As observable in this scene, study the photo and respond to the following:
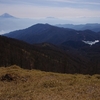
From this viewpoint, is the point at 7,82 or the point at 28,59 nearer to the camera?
the point at 7,82

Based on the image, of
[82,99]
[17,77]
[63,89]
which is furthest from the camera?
[17,77]

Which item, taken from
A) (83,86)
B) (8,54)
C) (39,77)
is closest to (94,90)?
(83,86)

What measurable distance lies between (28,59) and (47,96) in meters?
117

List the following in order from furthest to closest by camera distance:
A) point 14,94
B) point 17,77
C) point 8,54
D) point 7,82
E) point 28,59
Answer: point 28,59, point 8,54, point 17,77, point 7,82, point 14,94

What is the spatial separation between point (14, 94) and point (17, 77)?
33.7ft

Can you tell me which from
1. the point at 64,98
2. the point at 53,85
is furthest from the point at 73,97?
the point at 53,85

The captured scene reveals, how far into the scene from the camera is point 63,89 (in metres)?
23.7

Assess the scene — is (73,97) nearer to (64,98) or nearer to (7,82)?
(64,98)

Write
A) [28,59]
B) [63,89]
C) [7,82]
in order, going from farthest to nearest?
[28,59], [7,82], [63,89]

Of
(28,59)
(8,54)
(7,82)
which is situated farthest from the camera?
(28,59)

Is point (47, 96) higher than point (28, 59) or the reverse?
higher

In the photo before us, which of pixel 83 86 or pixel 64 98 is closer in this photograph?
pixel 64 98

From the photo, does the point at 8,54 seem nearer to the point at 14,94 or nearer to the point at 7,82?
the point at 7,82

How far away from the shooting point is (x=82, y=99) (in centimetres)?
1978
